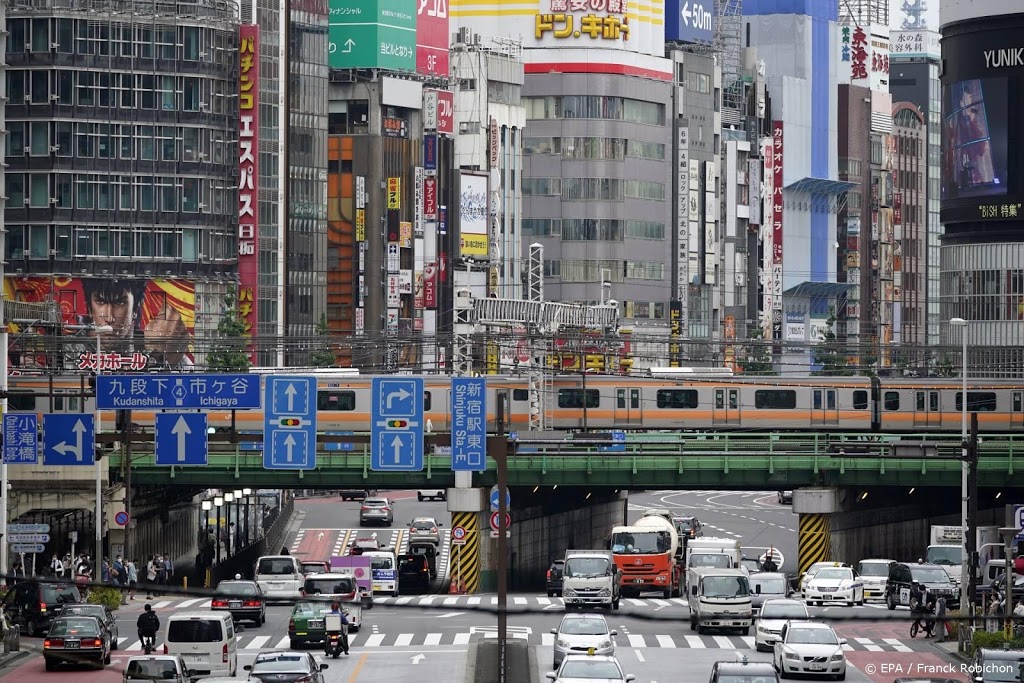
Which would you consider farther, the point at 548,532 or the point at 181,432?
the point at 548,532

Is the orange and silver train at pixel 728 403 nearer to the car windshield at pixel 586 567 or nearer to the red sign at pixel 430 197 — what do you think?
the car windshield at pixel 586 567

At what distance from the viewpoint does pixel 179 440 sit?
184 feet

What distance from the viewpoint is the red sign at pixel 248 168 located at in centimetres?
12444

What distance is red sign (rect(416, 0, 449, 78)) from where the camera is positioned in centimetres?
15275

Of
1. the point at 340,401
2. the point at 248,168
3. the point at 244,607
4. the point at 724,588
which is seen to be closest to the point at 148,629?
the point at 244,607

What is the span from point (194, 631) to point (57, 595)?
40.2 ft

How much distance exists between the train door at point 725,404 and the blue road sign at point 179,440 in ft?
124

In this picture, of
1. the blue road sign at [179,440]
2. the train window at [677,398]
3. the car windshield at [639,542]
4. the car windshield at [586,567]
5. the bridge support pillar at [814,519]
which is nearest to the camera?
the blue road sign at [179,440]

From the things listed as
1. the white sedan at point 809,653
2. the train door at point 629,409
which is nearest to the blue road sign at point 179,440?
the white sedan at point 809,653

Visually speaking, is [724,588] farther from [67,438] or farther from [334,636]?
[67,438]

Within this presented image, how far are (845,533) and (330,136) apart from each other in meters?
69.8

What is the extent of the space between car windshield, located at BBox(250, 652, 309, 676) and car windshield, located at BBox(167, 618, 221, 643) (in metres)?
4.39

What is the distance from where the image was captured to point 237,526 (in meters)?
100

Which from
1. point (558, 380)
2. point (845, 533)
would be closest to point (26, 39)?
point (558, 380)
